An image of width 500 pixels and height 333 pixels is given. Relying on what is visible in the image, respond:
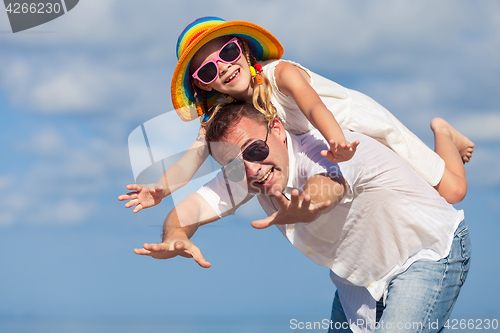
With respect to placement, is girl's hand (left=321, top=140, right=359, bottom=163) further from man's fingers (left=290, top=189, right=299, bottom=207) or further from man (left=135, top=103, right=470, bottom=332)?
man's fingers (left=290, top=189, right=299, bottom=207)

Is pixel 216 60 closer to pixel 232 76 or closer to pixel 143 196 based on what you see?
pixel 232 76

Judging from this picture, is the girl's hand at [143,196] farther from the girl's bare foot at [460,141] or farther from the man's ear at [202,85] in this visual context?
the girl's bare foot at [460,141]

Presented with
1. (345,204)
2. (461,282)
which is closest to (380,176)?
(345,204)

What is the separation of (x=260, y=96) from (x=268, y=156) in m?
0.61

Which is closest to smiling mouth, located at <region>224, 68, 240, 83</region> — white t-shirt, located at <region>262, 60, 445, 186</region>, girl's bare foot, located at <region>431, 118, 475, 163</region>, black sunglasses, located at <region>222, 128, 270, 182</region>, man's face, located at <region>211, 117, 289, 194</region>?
white t-shirt, located at <region>262, 60, 445, 186</region>

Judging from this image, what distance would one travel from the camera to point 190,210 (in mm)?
3451

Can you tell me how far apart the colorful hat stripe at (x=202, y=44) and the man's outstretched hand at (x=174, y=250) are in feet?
4.90

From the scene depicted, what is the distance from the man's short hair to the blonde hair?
36 millimetres

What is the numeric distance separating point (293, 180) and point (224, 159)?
63 cm

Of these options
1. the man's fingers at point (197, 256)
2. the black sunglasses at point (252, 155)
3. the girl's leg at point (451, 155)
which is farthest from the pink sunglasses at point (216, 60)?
the girl's leg at point (451, 155)

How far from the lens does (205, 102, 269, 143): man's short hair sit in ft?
11.5

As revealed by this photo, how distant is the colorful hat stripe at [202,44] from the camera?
3.66 meters

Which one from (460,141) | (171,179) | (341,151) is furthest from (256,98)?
(460,141)

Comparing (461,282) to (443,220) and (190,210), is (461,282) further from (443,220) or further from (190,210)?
(190,210)
